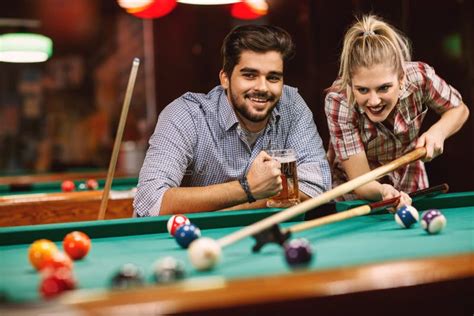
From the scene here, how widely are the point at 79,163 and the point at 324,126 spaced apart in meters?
6.64

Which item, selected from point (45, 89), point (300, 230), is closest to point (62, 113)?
point (45, 89)

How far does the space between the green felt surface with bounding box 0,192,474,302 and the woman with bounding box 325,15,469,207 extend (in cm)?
49

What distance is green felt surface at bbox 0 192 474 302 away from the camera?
149 cm

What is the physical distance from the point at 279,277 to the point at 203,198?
156cm

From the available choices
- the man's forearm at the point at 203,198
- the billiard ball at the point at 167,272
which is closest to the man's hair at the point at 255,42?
the man's forearm at the point at 203,198

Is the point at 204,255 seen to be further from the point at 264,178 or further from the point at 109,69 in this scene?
the point at 109,69

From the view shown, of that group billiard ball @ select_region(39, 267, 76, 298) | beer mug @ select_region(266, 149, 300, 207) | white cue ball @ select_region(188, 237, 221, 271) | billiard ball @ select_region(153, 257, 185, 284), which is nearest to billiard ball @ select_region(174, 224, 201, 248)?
white cue ball @ select_region(188, 237, 221, 271)

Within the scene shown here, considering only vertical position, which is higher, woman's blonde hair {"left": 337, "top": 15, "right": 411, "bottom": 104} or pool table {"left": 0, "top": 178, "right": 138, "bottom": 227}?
woman's blonde hair {"left": 337, "top": 15, "right": 411, "bottom": 104}

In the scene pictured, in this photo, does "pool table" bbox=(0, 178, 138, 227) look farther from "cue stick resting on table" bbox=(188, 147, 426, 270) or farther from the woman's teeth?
"cue stick resting on table" bbox=(188, 147, 426, 270)

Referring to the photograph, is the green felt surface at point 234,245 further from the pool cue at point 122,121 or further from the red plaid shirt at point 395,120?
the pool cue at point 122,121

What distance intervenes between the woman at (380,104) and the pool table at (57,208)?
1337mm

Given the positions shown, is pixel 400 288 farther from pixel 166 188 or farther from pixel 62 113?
pixel 62 113

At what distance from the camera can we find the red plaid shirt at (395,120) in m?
3.04

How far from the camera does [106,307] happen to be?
1072 millimetres
